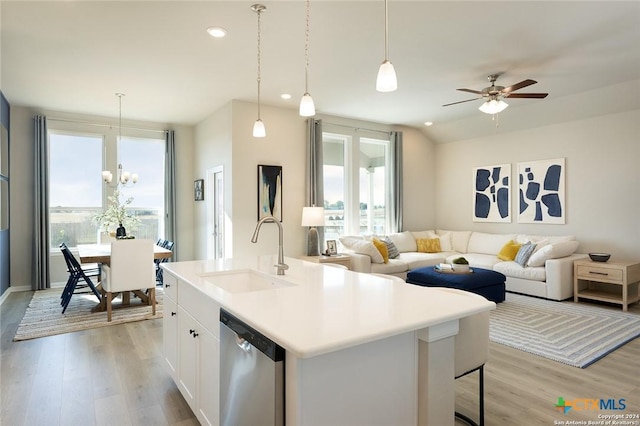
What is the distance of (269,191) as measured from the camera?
18.9 ft

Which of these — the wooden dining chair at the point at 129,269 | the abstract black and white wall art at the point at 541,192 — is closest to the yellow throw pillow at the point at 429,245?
the abstract black and white wall art at the point at 541,192

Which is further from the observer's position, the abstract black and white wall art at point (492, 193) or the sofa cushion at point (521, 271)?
the abstract black and white wall art at point (492, 193)

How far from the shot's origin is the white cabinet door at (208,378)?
72.4 inches

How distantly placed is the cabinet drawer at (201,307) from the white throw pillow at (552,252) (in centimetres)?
506

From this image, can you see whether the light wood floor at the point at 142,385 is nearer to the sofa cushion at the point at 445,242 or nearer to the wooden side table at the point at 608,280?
the wooden side table at the point at 608,280

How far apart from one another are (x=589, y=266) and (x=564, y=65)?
8.83 ft

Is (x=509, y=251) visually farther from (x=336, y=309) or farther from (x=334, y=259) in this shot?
(x=336, y=309)

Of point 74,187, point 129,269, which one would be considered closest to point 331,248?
point 129,269

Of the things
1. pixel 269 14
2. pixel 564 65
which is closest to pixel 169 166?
pixel 269 14

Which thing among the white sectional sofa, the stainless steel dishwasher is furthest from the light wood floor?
the white sectional sofa

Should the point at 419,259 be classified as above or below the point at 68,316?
above

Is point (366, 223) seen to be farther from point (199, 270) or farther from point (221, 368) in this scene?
point (221, 368)

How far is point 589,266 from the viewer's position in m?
5.06

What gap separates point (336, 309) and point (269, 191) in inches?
170
